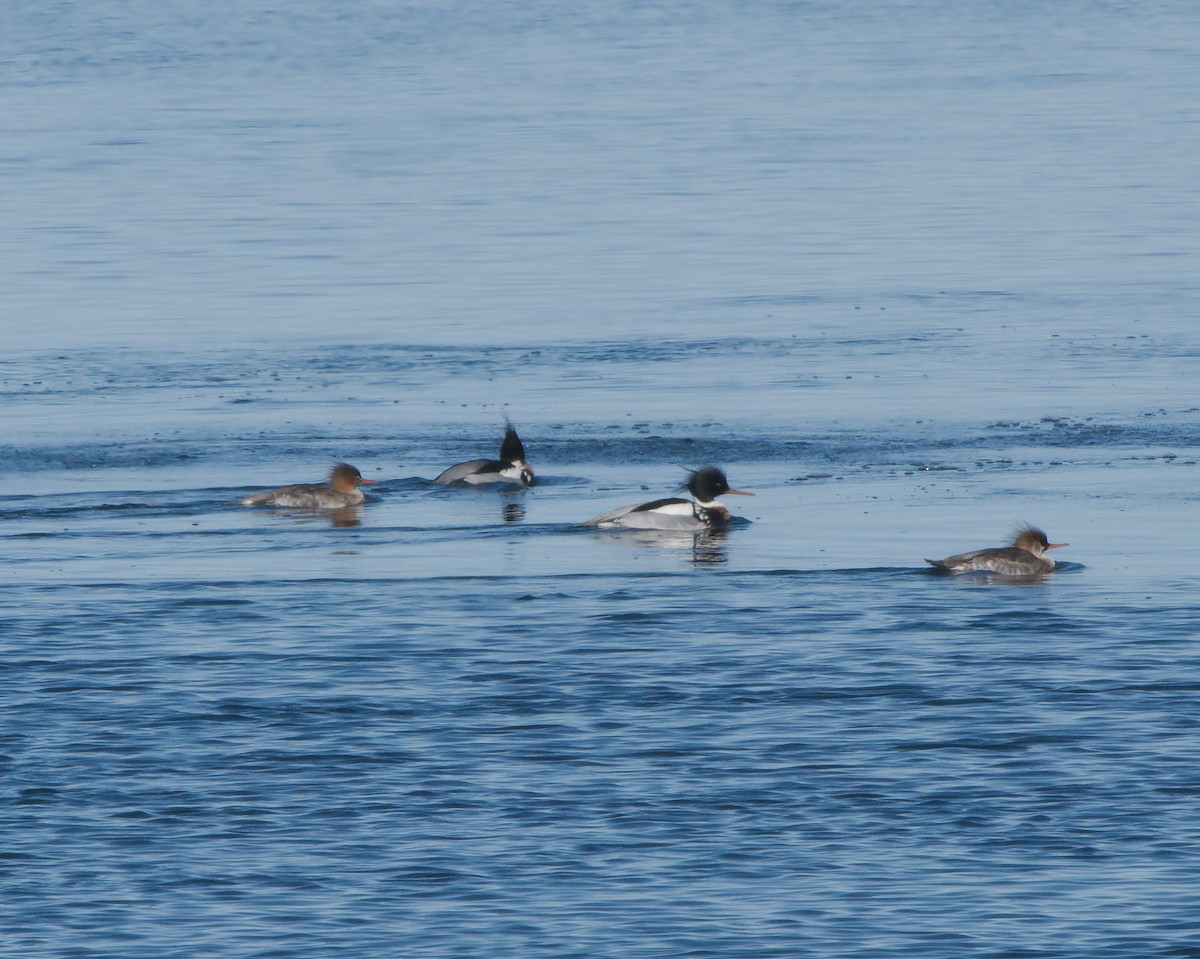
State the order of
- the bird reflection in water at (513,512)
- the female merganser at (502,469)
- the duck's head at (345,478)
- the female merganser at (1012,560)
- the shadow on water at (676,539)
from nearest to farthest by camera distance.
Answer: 1. the female merganser at (1012,560)
2. the shadow on water at (676,539)
3. the bird reflection in water at (513,512)
4. the duck's head at (345,478)
5. the female merganser at (502,469)

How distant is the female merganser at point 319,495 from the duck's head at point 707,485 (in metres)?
2.86

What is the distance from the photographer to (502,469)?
69.3ft

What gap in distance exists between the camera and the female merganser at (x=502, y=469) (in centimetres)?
2103

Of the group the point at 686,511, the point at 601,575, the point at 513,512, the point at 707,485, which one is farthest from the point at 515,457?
the point at 601,575

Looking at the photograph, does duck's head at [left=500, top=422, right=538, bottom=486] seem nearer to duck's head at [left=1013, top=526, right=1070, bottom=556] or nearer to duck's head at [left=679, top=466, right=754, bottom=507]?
duck's head at [left=679, top=466, right=754, bottom=507]

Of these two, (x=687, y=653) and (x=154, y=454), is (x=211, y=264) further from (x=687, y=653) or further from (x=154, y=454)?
(x=687, y=653)

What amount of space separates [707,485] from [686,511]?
432 mm

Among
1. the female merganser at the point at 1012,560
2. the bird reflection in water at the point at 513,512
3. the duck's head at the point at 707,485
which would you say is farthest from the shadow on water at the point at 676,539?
the female merganser at the point at 1012,560

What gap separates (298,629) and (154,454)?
6980 mm

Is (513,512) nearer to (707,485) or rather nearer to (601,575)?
(707,485)

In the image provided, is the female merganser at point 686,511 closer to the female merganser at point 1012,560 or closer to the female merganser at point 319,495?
the female merganser at point 319,495

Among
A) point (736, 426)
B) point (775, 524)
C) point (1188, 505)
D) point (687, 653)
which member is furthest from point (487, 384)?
point (687, 653)

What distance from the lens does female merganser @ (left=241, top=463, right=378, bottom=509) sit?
65.9 ft

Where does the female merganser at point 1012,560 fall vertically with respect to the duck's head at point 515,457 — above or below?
below
